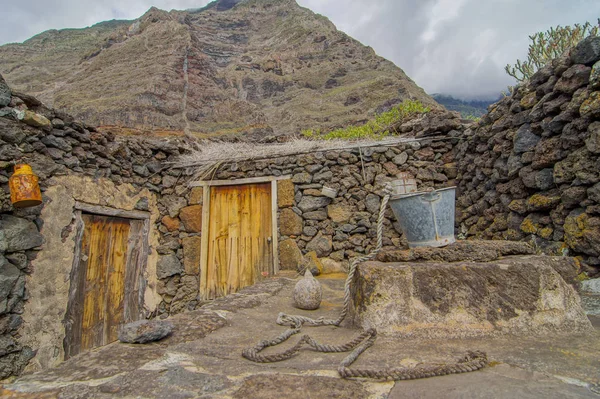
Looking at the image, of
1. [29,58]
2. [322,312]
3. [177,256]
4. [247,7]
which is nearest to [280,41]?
[247,7]

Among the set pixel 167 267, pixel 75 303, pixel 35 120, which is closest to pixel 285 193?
pixel 167 267

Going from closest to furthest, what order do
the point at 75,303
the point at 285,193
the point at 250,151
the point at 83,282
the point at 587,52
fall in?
1. the point at 587,52
2. the point at 75,303
3. the point at 83,282
4. the point at 285,193
5. the point at 250,151

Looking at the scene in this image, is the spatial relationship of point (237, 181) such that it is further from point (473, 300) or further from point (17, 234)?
point (473, 300)

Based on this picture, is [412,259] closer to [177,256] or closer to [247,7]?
[177,256]

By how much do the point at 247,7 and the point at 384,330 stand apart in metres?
60.3

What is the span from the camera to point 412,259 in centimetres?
206

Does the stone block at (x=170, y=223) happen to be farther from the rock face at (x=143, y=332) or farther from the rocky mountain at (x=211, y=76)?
the rocky mountain at (x=211, y=76)

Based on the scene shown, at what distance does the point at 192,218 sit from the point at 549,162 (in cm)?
486

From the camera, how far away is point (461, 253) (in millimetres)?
1998

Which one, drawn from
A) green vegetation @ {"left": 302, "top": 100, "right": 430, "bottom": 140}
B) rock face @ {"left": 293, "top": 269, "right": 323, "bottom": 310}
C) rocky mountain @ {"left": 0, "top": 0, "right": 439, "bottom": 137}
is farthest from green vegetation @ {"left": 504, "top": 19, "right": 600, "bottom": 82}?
rocky mountain @ {"left": 0, "top": 0, "right": 439, "bottom": 137}

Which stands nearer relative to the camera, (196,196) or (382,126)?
(196,196)

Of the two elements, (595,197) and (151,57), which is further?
(151,57)

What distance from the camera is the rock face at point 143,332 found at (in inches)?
67.5

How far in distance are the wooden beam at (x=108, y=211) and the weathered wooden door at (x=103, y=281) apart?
0.09 meters
